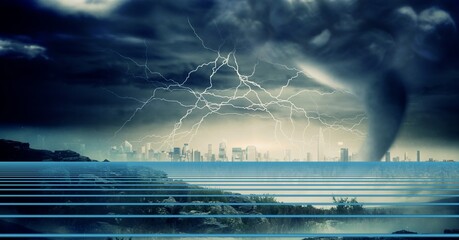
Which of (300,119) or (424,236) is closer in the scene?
(424,236)

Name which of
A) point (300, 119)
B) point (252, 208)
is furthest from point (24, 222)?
point (300, 119)

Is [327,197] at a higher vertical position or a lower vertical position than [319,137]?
lower

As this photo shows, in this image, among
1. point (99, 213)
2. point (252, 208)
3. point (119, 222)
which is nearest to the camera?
point (119, 222)

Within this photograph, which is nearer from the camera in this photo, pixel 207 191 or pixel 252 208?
pixel 252 208

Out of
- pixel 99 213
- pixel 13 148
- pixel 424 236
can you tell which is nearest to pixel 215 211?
pixel 99 213

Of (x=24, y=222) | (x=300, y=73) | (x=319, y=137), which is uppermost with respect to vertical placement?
(x=300, y=73)

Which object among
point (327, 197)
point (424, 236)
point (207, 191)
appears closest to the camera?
point (424, 236)

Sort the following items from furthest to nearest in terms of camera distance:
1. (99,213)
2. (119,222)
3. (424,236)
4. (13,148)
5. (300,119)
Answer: (13,148), (300,119), (99,213), (119,222), (424,236)

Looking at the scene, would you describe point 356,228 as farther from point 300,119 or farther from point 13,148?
point 13,148

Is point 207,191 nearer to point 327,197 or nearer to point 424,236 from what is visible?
point 327,197
